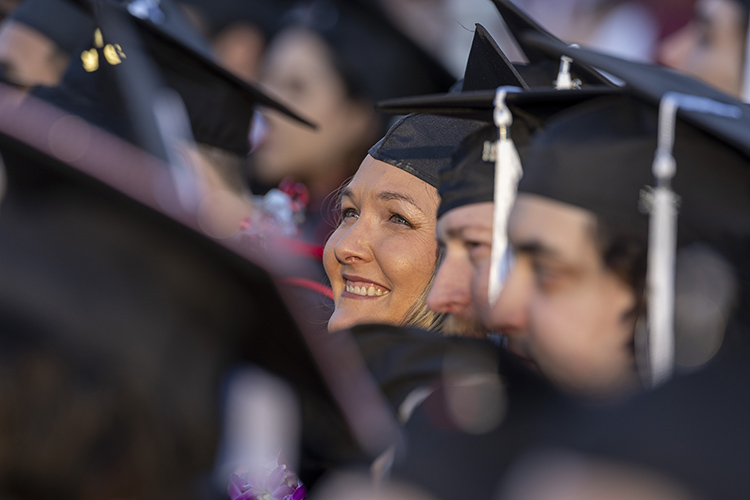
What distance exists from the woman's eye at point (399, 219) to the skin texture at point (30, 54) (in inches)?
86.9

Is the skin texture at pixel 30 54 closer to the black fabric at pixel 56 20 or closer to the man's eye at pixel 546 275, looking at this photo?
the black fabric at pixel 56 20

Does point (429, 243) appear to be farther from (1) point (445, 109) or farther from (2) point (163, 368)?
(2) point (163, 368)

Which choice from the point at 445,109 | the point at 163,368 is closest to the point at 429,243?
the point at 445,109

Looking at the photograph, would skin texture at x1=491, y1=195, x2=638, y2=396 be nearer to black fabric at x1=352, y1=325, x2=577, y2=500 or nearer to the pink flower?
black fabric at x1=352, y1=325, x2=577, y2=500

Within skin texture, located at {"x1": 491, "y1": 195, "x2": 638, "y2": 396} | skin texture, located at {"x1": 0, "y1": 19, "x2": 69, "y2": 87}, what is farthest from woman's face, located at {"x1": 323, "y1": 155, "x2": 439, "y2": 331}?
skin texture, located at {"x1": 0, "y1": 19, "x2": 69, "y2": 87}

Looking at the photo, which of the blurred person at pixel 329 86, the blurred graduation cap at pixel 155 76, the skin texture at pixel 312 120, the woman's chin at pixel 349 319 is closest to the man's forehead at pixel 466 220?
the woman's chin at pixel 349 319

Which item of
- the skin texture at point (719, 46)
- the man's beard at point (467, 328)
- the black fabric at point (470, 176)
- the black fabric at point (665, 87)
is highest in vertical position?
the skin texture at point (719, 46)

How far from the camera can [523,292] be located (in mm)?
1745

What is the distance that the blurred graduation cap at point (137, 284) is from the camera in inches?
57.7

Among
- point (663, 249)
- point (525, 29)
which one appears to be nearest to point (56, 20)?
point (525, 29)

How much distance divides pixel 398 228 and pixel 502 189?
97cm

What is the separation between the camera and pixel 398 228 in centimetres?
296

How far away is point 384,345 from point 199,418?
676 millimetres

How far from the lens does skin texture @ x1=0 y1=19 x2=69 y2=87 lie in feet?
13.9
